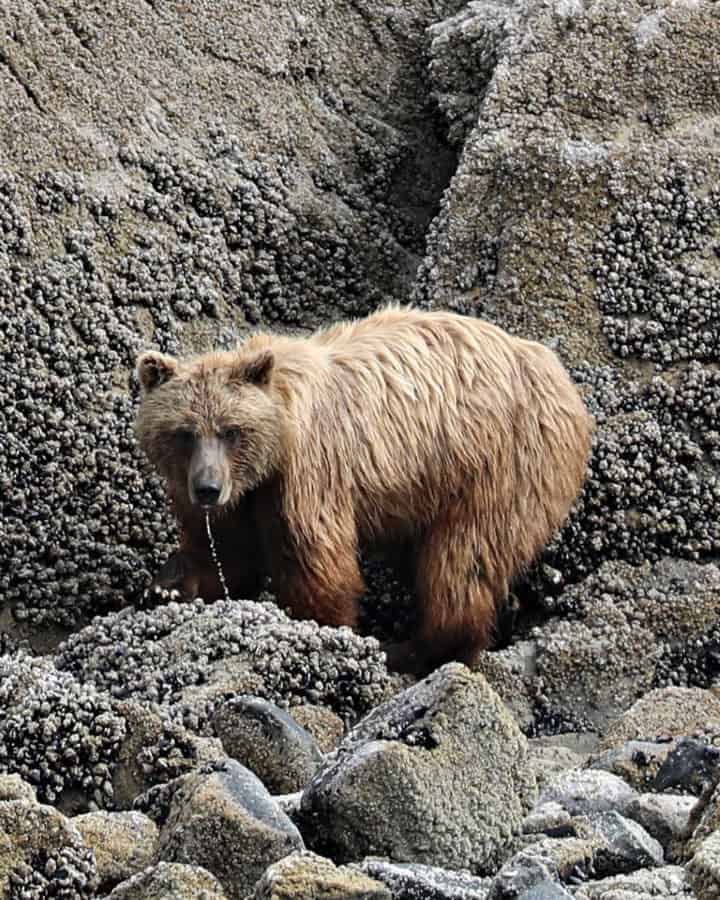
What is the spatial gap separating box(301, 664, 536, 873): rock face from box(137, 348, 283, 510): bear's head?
11.0ft

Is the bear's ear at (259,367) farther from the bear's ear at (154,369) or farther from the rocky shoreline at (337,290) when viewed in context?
the rocky shoreline at (337,290)

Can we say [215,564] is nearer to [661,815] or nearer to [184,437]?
[184,437]

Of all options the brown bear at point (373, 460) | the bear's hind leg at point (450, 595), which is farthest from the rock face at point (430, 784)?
the bear's hind leg at point (450, 595)

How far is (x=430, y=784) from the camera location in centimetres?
618

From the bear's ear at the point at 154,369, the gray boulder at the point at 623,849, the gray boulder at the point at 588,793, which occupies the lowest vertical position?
the gray boulder at the point at 588,793

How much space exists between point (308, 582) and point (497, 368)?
5.21ft

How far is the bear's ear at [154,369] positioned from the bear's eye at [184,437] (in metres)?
0.29

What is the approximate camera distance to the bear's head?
32.0 ft

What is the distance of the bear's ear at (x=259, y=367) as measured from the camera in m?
9.81

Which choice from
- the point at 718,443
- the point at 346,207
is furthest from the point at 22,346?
the point at 718,443

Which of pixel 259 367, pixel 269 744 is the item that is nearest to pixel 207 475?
pixel 259 367

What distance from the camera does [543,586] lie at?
10930mm

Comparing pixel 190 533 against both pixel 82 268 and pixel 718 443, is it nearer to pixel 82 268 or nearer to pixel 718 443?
pixel 82 268

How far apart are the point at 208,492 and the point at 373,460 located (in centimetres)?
102
